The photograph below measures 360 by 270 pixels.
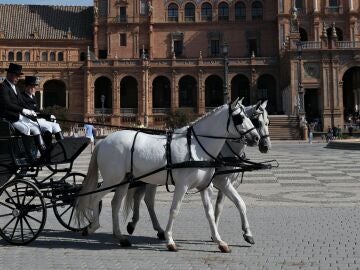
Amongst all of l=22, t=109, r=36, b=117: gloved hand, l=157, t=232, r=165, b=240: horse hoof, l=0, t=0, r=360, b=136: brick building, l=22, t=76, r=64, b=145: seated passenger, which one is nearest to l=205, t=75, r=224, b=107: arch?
l=0, t=0, r=360, b=136: brick building

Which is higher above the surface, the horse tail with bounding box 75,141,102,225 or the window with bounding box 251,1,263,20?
the window with bounding box 251,1,263,20

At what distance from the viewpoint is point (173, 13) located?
66750mm

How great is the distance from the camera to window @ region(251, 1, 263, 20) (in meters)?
66.2

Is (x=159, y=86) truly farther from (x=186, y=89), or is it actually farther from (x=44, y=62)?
(x=44, y=62)

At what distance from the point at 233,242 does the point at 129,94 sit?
5798 cm

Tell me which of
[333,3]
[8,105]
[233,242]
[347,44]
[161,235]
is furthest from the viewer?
[333,3]

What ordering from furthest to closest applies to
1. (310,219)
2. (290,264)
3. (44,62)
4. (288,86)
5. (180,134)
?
(44,62) < (288,86) < (310,219) < (180,134) < (290,264)

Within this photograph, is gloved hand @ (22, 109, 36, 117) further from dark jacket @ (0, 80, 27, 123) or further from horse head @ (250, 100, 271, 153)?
horse head @ (250, 100, 271, 153)

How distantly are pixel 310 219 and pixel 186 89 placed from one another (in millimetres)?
55392

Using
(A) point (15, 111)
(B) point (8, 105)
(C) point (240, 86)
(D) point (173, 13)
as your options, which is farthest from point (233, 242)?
(D) point (173, 13)

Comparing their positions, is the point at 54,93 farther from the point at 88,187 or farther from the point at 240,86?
the point at 88,187

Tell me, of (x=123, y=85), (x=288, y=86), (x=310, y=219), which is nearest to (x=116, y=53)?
(x=123, y=85)

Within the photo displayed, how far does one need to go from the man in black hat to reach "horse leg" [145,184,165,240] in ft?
6.16

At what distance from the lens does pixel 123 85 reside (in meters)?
64.1
